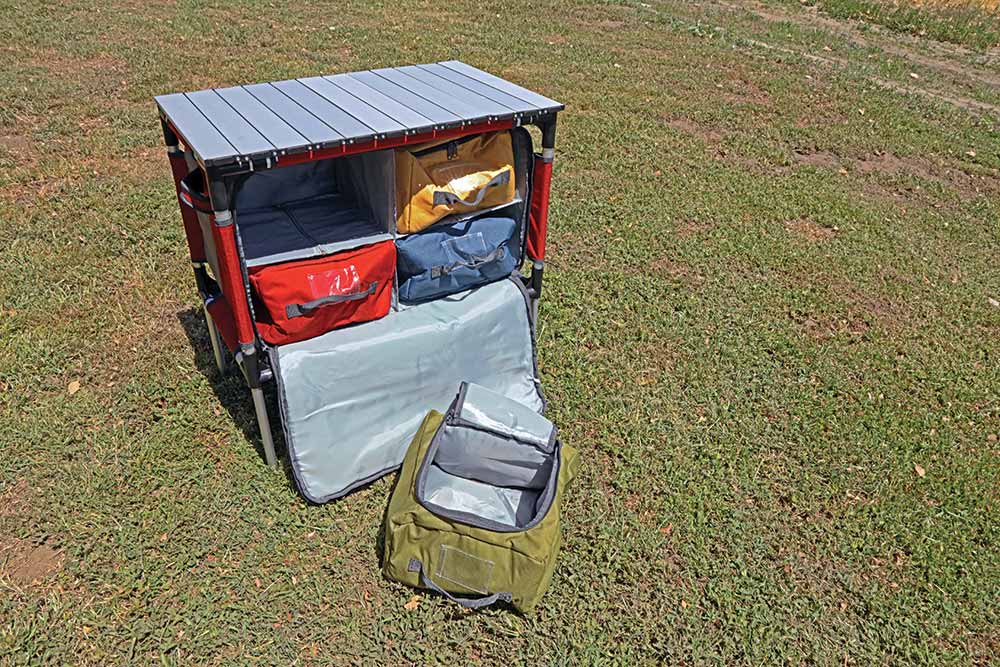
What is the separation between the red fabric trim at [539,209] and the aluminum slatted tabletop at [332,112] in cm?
32

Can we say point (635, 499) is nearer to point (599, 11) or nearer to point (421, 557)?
point (421, 557)

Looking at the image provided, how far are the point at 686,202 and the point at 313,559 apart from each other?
4468mm

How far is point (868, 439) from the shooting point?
400 centimetres

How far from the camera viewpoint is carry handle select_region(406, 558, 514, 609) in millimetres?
2936

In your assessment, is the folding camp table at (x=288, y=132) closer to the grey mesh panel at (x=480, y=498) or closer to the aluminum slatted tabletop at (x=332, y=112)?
the aluminum slatted tabletop at (x=332, y=112)

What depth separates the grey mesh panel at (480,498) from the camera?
3.27 m

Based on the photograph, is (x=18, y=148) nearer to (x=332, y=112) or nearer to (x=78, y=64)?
(x=78, y=64)

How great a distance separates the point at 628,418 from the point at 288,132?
2304mm

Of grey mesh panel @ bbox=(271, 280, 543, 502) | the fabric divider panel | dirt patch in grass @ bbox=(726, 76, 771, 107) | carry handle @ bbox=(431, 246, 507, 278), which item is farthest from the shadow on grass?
dirt patch in grass @ bbox=(726, 76, 771, 107)

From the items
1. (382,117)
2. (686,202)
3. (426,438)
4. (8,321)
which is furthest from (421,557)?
(686,202)

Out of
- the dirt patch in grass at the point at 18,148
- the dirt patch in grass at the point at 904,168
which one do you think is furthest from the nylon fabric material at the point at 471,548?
the dirt patch in grass at the point at 904,168

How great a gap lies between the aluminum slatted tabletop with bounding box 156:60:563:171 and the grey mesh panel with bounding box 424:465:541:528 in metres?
1.47

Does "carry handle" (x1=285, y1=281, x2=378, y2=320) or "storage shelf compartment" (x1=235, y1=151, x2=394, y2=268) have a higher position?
"storage shelf compartment" (x1=235, y1=151, x2=394, y2=268)

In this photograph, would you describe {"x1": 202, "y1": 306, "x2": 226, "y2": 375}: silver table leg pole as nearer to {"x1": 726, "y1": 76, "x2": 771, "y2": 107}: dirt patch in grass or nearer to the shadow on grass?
the shadow on grass
